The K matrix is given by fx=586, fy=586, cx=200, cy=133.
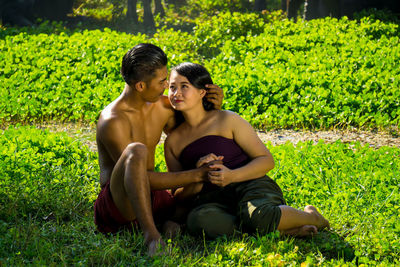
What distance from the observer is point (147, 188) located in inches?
143

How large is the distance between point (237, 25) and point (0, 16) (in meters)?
7.03

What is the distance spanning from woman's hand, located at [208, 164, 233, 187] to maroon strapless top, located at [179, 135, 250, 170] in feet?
0.62

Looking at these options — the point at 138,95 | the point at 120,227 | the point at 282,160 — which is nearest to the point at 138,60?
the point at 138,95

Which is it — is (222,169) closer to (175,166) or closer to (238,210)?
(238,210)

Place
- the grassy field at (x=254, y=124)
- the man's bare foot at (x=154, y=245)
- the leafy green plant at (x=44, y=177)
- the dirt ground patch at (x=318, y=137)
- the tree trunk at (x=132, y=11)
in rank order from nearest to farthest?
the man's bare foot at (x=154, y=245) → the grassy field at (x=254, y=124) → the leafy green plant at (x=44, y=177) → the dirt ground patch at (x=318, y=137) → the tree trunk at (x=132, y=11)

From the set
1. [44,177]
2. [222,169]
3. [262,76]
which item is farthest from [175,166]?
[262,76]

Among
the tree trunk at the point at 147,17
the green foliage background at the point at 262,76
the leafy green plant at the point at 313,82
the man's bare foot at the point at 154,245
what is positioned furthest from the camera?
the tree trunk at the point at 147,17

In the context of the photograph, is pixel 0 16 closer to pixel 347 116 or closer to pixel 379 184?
pixel 347 116

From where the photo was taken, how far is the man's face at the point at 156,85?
396 centimetres

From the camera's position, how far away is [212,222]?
3.85 meters

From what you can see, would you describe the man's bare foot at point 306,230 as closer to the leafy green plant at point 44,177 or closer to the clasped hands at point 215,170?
the clasped hands at point 215,170

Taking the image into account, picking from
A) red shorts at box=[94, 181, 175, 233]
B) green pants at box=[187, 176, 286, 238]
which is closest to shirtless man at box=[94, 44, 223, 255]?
red shorts at box=[94, 181, 175, 233]

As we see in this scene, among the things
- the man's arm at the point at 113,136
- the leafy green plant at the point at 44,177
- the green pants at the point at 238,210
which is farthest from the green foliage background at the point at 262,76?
the man's arm at the point at 113,136

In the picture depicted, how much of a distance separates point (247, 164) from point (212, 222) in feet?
1.56
